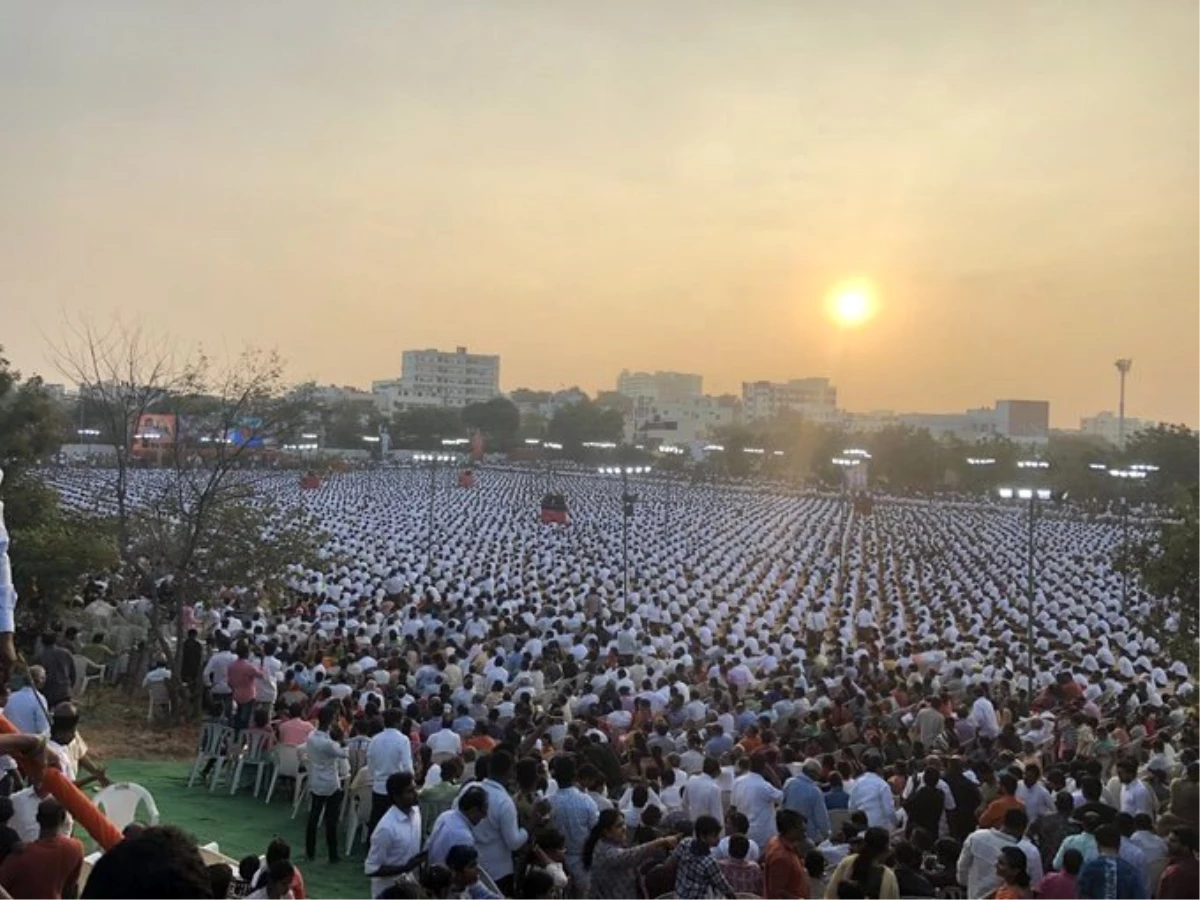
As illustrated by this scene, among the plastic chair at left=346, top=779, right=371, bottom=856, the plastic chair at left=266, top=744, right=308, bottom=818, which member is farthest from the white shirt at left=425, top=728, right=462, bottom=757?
the plastic chair at left=266, top=744, right=308, bottom=818

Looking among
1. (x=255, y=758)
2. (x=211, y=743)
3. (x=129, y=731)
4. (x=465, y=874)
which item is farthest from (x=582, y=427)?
(x=465, y=874)

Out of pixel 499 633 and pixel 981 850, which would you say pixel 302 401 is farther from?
pixel 981 850

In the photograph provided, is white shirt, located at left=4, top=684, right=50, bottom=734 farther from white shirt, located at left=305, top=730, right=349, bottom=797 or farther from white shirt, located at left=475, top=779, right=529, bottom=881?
white shirt, located at left=475, top=779, right=529, bottom=881

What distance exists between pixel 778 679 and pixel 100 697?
7.93 meters

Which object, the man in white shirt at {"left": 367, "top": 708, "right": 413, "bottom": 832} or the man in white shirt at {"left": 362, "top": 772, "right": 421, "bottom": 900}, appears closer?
the man in white shirt at {"left": 362, "top": 772, "right": 421, "bottom": 900}

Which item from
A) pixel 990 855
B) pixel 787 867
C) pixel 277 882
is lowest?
pixel 990 855

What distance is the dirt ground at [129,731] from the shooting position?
443 inches

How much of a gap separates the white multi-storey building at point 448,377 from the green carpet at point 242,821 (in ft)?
449

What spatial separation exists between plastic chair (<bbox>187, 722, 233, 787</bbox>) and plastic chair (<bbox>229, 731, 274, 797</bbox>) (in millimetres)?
244

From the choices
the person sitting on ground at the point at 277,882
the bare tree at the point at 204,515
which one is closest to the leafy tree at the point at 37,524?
the bare tree at the point at 204,515

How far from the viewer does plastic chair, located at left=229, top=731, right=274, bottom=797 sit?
32.0 ft

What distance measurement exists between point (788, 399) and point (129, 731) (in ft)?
536

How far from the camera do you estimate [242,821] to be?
357 inches

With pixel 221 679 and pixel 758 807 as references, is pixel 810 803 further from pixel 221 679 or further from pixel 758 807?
pixel 221 679
